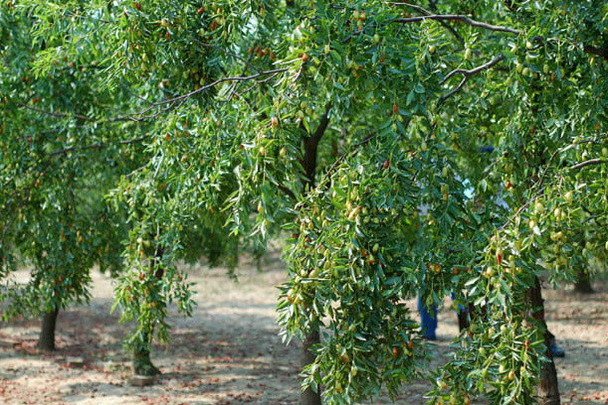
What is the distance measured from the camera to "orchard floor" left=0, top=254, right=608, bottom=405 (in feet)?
35.7

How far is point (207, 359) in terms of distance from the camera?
45.8 feet

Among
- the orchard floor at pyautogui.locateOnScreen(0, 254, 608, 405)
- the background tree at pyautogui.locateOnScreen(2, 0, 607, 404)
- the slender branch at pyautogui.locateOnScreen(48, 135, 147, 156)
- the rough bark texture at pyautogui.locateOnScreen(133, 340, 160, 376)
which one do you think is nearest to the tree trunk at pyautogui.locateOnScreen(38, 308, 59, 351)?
the orchard floor at pyautogui.locateOnScreen(0, 254, 608, 405)

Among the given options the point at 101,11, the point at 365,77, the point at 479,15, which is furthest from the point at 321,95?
the point at 479,15

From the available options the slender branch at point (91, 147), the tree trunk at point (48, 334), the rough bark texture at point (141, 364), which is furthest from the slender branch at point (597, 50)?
the tree trunk at point (48, 334)

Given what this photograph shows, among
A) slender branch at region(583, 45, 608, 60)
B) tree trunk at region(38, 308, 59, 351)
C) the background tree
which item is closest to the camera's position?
the background tree

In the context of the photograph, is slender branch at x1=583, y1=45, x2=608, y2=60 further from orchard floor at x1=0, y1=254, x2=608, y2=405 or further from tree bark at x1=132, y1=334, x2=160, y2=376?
tree bark at x1=132, y1=334, x2=160, y2=376

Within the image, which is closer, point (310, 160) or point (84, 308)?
point (310, 160)

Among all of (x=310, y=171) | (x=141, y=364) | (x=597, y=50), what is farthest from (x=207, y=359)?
(x=597, y=50)

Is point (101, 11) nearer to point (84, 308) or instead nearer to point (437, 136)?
point (437, 136)

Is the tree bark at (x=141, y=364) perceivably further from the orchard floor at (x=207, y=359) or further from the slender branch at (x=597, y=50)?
the slender branch at (x=597, y=50)

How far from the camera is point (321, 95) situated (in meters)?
4.46

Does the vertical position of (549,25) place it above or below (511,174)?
above

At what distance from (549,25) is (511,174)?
156cm

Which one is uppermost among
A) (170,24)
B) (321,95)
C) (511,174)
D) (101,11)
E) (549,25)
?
(101,11)
